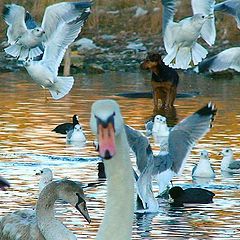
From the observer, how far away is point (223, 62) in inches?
520

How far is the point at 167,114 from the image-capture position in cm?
2480

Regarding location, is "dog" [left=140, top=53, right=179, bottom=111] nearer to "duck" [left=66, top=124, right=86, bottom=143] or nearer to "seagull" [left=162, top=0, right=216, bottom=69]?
"duck" [left=66, top=124, right=86, bottom=143]

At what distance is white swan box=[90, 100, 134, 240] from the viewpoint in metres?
4.69

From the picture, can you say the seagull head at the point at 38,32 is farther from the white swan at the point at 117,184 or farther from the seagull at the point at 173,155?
the white swan at the point at 117,184

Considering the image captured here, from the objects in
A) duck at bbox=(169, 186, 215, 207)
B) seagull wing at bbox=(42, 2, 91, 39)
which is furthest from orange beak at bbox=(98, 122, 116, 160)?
seagull wing at bbox=(42, 2, 91, 39)

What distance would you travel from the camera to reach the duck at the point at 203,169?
48.6 feet

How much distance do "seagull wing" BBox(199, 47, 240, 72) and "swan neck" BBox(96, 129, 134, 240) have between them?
25.9ft

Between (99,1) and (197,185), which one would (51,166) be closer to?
(197,185)

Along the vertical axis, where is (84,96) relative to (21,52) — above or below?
below

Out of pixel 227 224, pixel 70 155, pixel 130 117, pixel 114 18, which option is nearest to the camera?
pixel 227 224

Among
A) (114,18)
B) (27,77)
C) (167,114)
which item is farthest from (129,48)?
(167,114)

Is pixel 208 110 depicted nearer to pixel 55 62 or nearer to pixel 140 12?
pixel 55 62

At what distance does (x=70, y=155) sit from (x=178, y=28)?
3387 mm

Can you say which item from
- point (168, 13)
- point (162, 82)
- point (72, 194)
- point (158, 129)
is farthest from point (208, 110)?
point (162, 82)
